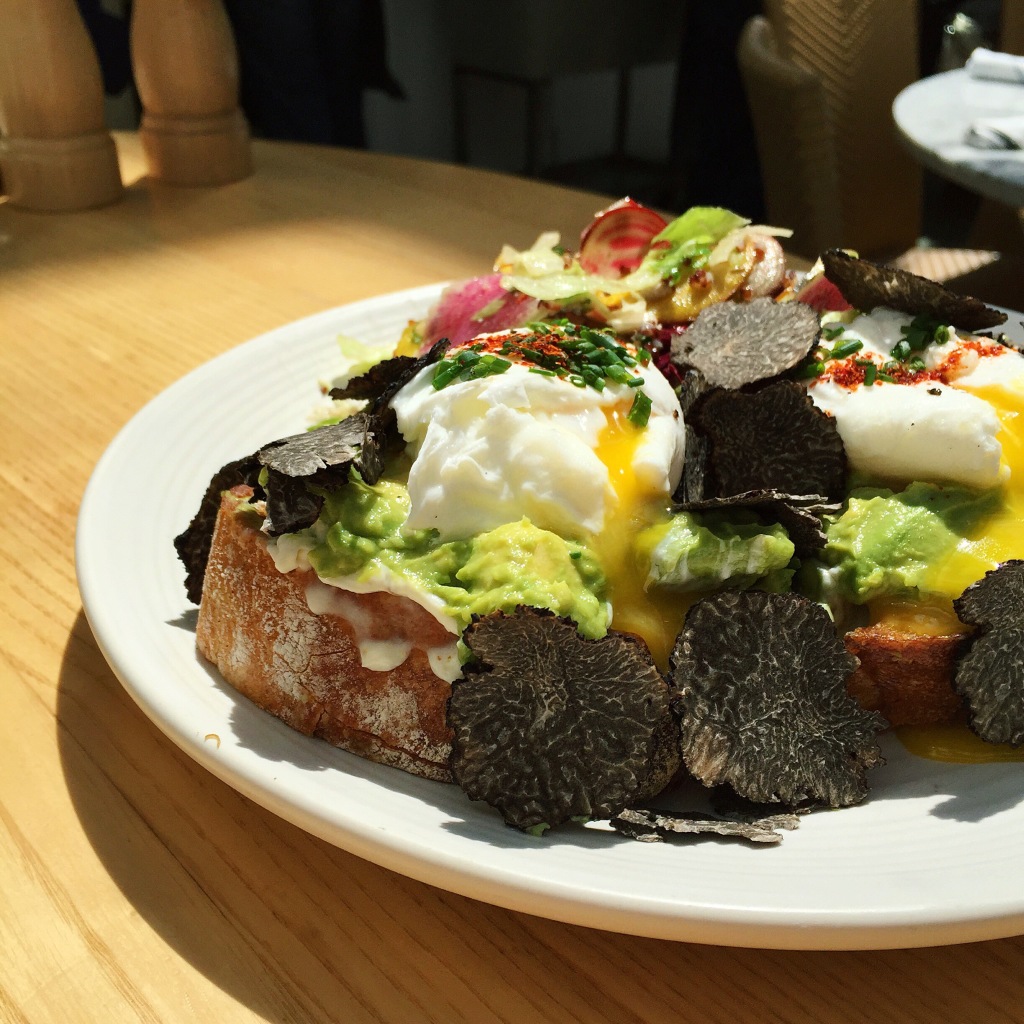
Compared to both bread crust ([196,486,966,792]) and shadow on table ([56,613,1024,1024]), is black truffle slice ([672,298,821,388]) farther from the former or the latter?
shadow on table ([56,613,1024,1024])

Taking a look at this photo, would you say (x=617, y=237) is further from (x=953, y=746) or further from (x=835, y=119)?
(x=835, y=119)

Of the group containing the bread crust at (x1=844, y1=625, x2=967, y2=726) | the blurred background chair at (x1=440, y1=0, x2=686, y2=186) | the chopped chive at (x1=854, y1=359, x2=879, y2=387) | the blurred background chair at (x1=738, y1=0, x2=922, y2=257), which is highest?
the chopped chive at (x1=854, y1=359, x2=879, y2=387)

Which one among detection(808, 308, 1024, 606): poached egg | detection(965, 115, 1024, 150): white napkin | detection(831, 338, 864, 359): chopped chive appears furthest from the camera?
detection(965, 115, 1024, 150): white napkin

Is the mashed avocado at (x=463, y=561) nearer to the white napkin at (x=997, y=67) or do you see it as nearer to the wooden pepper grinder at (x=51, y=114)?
the wooden pepper grinder at (x=51, y=114)

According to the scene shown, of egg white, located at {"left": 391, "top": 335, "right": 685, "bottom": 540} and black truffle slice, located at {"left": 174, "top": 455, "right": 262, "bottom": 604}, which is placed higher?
egg white, located at {"left": 391, "top": 335, "right": 685, "bottom": 540}

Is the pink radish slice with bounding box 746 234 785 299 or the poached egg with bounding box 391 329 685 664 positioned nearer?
the poached egg with bounding box 391 329 685 664

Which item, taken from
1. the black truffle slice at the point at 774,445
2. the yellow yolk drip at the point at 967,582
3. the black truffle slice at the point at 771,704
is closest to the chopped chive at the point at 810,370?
the black truffle slice at the point at 774,445

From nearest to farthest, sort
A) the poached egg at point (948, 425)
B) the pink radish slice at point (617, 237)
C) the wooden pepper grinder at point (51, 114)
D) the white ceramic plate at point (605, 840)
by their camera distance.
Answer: the white ceramic plate at point (605, 840) < the poached egg at point (948, 425) < the pink radish slice at point (617, 237) < the wooden pepper grinder at point (51, 114)

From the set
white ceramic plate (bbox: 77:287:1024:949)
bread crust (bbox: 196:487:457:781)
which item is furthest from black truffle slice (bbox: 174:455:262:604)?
bread crust (bbox: 196:487:457:781)
